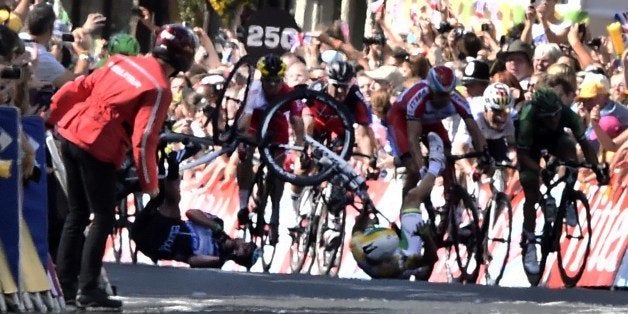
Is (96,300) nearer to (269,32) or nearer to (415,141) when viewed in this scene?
(415,141)

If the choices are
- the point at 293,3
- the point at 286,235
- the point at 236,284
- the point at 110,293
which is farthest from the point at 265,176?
the point at 293,3

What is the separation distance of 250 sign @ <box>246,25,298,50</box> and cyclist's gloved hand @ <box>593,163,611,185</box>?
702cm

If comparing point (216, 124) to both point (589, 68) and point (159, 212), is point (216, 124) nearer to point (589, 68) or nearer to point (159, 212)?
point (159, 212)

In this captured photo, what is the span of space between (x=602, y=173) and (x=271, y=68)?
3.87m

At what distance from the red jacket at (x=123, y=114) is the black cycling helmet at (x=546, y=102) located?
670cm

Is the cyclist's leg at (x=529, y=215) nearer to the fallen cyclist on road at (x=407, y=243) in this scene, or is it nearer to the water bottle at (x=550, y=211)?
the water bottle at (x=550, y=211)

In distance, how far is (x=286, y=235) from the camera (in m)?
24.1

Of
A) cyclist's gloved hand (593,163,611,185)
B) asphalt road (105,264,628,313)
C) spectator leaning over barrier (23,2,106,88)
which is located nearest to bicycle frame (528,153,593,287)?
cyclist's gloved hand (593,163,611,185)

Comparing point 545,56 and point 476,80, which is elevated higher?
point 545,56

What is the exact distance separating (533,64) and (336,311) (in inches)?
325

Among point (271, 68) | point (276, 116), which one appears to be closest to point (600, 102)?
point (276, 116)

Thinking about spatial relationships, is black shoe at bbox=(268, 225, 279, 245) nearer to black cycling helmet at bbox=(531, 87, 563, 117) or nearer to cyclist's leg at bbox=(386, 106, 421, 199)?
cyclist's leg at bbox=(386, 106, 421, 199)

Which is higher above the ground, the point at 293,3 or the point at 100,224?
the point at 100,224

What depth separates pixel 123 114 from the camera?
15.1 meters
